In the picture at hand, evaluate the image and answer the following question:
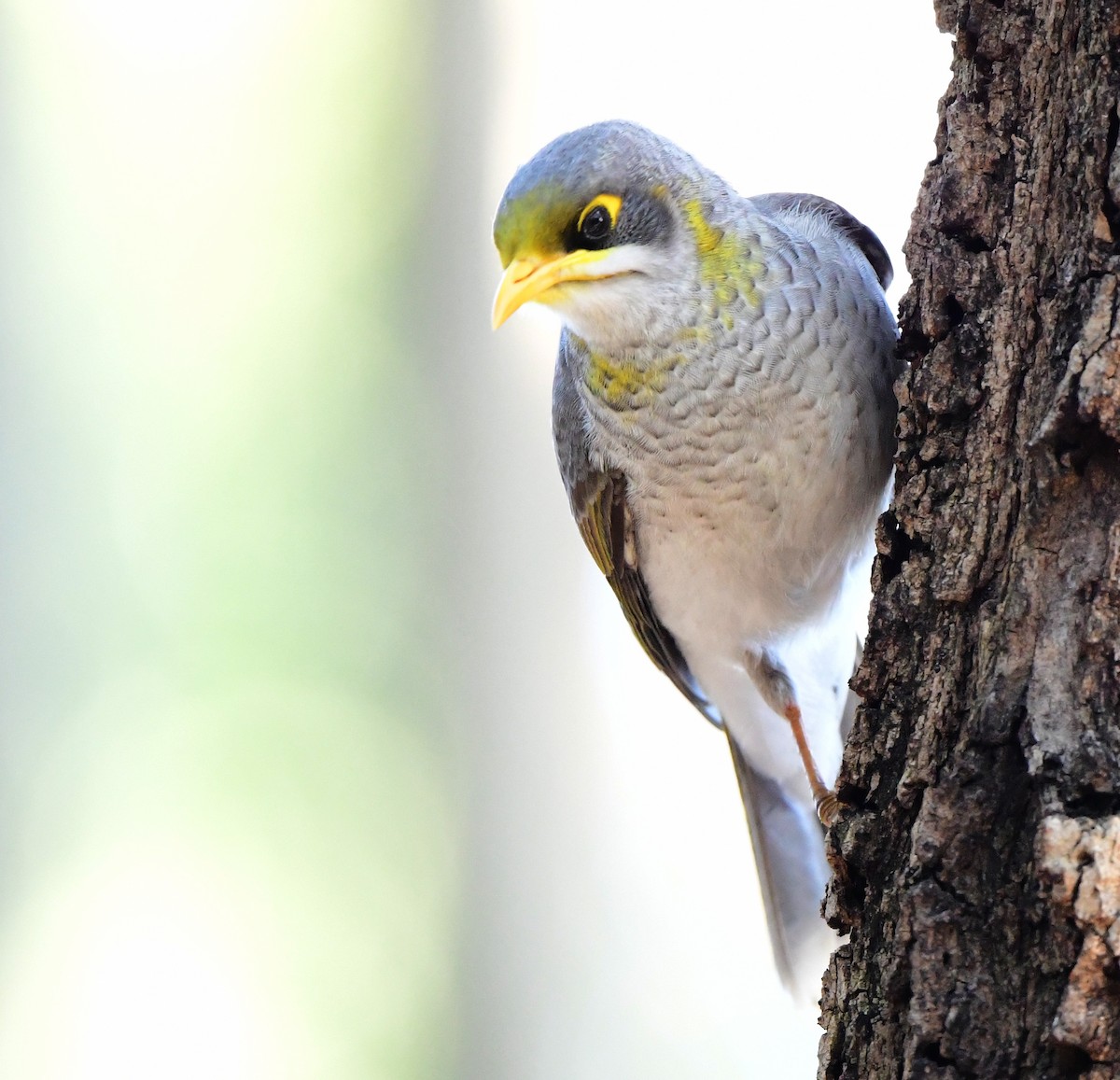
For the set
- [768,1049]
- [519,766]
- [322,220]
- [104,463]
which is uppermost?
[322,220]

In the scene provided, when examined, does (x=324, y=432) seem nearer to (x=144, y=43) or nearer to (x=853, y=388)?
(x=144, y=43)

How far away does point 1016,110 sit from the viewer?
6.37 feet

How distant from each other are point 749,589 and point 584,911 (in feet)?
14.1

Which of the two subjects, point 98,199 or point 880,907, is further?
point 98,199

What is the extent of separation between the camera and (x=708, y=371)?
8.66ft

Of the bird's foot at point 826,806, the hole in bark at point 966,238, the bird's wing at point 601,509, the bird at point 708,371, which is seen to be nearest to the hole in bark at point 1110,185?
the hole in bark at point 966,238

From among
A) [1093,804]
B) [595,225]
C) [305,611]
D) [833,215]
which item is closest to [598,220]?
[595,225]

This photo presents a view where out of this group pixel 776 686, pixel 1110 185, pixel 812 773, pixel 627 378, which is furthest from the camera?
pixel 776 686

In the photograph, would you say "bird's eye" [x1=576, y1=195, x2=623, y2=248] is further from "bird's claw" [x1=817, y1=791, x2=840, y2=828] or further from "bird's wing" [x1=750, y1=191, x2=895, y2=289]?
"bird's claw" [x1=817, y1=791, x2=840, y2=828]

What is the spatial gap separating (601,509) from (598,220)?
780mm

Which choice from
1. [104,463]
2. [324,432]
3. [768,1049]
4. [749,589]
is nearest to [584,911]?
[768,1049]

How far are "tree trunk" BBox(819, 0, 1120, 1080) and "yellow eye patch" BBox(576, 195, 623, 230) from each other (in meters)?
0.71

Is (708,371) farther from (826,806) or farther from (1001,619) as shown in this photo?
(826,806)

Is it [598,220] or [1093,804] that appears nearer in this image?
[1093,804]
